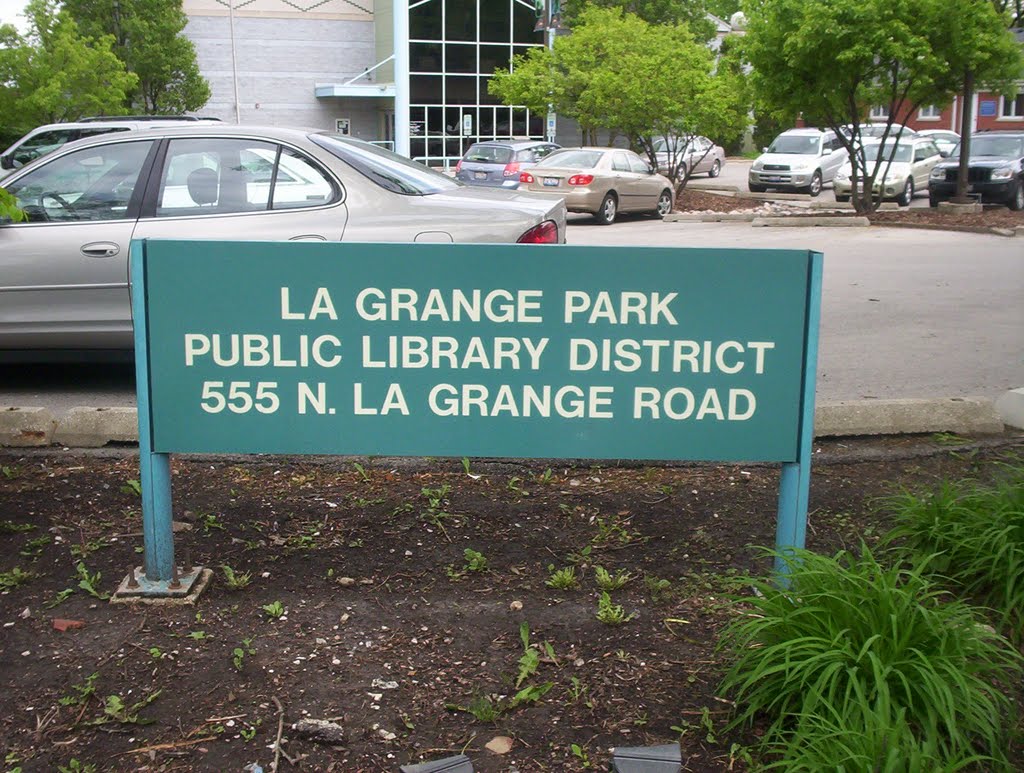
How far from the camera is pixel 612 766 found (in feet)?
9.98

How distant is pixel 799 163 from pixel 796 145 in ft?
5.90

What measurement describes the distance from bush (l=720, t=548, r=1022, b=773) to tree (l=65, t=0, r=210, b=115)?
39325mm

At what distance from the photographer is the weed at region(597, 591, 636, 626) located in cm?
379

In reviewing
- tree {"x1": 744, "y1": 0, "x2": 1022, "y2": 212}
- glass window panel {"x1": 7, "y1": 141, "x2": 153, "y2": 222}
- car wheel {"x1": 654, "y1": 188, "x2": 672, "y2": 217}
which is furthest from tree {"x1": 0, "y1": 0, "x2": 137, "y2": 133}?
glass window panel {"x1": 7, "y1": 141, "x2": 153, "y2": 222}

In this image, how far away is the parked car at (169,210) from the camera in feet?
23.0

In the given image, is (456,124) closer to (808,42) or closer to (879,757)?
(808,42)

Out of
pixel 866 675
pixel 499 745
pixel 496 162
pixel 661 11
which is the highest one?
pixel 661 11

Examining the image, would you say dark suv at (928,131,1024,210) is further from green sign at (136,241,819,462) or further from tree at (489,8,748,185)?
green sign at (136,241,819,462)

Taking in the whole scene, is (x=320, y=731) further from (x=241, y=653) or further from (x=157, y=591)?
(x=157, y=591)

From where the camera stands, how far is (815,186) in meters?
31.9

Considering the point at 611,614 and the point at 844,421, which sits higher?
the point at 844,421

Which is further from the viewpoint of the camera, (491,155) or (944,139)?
(944,139)

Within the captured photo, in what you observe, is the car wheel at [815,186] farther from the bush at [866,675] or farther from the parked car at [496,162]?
the bush at [866,675]

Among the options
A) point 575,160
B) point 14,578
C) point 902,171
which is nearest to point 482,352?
point 14,578
